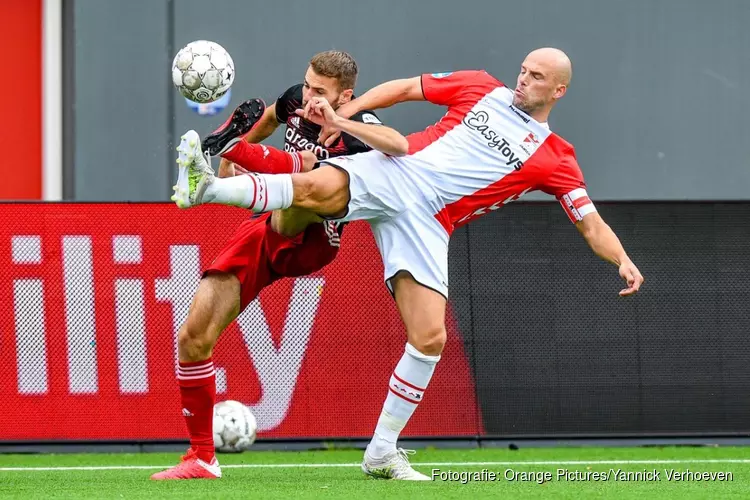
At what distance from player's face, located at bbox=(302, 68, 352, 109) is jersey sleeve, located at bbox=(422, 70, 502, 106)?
0.45 m

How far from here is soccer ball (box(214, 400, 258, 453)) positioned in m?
7.55

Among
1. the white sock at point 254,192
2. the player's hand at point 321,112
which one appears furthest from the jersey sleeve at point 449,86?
the white sock at point 254,192

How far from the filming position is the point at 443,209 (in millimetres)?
6324

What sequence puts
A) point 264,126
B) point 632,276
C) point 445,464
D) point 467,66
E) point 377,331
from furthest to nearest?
point 467,66
point 377,331
point 445,464
point 264,126
point 632,276

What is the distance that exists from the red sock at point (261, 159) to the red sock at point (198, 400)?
97cm

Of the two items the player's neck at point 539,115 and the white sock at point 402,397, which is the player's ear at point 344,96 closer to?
the player's neck at point 539,115

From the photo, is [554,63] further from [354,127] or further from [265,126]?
[265,126]

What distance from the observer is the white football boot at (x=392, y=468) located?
241 inches

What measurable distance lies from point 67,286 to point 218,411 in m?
1.29

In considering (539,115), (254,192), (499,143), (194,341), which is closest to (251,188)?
(254,192)

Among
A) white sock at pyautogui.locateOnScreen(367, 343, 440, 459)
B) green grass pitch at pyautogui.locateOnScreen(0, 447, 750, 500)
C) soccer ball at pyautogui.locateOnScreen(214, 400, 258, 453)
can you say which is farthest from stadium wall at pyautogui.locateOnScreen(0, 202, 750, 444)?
white sock at pyautogui.locateOnScreen(367, 343, 440, 459)

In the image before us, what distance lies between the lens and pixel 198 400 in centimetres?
623

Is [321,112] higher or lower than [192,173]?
higher

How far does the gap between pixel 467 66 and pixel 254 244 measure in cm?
492
